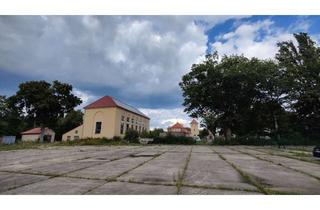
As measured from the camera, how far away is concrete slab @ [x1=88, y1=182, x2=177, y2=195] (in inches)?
103

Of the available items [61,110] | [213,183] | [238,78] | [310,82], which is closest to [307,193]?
[213,183]

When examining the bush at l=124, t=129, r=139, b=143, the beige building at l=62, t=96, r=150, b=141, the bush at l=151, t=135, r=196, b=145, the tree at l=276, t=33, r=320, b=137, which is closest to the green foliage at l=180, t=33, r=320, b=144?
the tree at l=276, t=33, r=320, b=137

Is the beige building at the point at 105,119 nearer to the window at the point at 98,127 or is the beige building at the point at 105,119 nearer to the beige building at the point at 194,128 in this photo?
the window at the point at 98,127

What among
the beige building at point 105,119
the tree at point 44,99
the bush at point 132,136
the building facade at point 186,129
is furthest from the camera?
the building facade at point 186,129

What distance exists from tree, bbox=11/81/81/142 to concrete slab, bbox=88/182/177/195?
8.57 metres

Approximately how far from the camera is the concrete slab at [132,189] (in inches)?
103

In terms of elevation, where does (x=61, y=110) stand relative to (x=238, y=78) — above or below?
below

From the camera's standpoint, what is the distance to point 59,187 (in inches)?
112

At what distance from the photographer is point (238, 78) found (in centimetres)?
2394

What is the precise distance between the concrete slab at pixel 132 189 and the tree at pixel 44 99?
28.1 feet

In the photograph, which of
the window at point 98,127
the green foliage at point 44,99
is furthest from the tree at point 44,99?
the window at point 98,127

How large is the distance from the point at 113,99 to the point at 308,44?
83.1ft

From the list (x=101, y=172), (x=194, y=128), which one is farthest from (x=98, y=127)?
(x=194, y=128)
